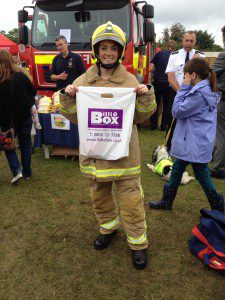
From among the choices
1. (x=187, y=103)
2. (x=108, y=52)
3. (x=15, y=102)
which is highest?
(x=108, y=52)

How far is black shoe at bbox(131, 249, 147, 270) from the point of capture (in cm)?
266

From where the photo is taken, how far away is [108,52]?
7.98 ft

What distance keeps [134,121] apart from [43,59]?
424 centimetres

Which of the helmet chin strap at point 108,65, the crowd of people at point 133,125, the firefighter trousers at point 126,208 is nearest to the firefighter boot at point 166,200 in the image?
the crowd of people at point 133,125

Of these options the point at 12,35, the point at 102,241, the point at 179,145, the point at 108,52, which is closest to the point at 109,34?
the point at 108,52

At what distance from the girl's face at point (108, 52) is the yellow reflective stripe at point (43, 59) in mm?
3936

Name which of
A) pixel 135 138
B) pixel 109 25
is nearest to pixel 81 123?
pixel 135 138

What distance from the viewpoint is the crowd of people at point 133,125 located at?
246 centimetres

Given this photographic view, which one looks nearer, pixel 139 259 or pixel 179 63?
pixel 139 259

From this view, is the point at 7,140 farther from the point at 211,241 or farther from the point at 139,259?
the point at 211,241

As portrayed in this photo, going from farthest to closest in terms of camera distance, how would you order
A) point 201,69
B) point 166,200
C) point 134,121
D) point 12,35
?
1. point 12,35
2. point 166,200
3. point 201,69
4. point 134,121

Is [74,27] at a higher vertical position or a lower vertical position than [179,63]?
higher

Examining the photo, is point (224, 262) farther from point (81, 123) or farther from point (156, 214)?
point (81, 123)

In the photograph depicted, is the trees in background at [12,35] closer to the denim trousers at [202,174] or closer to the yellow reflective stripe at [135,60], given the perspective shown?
the yellow reflective stripe at [135,60]
